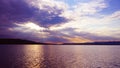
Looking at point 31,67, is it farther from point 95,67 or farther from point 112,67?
point 112,67

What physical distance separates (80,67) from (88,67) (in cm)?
221

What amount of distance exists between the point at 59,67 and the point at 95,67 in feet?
32.1

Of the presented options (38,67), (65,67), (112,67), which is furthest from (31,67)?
(112,67)

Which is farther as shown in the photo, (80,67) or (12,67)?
(80,67)

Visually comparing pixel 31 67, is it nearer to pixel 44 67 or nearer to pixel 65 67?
pixel 44 67

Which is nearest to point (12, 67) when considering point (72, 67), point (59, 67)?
point (59, 67)

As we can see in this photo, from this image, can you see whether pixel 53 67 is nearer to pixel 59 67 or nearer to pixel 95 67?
pixel 59 67

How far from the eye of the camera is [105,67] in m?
47.1

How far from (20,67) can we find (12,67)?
198 cm

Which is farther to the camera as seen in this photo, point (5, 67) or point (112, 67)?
point (112, 67)

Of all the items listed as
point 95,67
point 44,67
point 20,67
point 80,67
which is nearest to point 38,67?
point 44,67

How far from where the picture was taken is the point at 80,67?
4684 centimetres

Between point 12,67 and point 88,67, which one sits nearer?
point 12,67

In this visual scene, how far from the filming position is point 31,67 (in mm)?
45688
